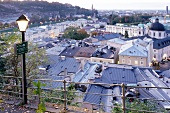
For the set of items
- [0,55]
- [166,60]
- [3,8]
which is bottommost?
[166,60]

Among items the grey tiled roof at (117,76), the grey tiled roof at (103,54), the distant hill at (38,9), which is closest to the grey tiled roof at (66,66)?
the grey tiled roof at (117,76)

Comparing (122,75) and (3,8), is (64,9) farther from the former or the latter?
(122,75)

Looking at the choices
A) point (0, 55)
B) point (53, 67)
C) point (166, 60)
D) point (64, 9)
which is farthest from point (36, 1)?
point (0, 55)

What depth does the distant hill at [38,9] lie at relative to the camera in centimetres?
13415

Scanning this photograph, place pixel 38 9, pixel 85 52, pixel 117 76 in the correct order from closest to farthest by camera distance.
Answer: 1. pixel 117 76
2. pixel 85 52
3. pixel 38 9

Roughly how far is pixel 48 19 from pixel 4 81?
443ft

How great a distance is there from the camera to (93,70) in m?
26.7

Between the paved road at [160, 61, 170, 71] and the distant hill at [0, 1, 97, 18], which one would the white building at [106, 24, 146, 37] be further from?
the distant hill at [0, 1, 97, 18]

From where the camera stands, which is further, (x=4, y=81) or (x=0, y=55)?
(x=0, y=55)

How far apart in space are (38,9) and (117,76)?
137 metres

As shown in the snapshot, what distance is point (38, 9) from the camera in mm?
152875

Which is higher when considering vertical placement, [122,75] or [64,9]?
[64,9]

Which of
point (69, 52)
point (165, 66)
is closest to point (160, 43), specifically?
point (165, 66)

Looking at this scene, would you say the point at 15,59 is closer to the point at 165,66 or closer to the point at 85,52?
the point at 85,52
